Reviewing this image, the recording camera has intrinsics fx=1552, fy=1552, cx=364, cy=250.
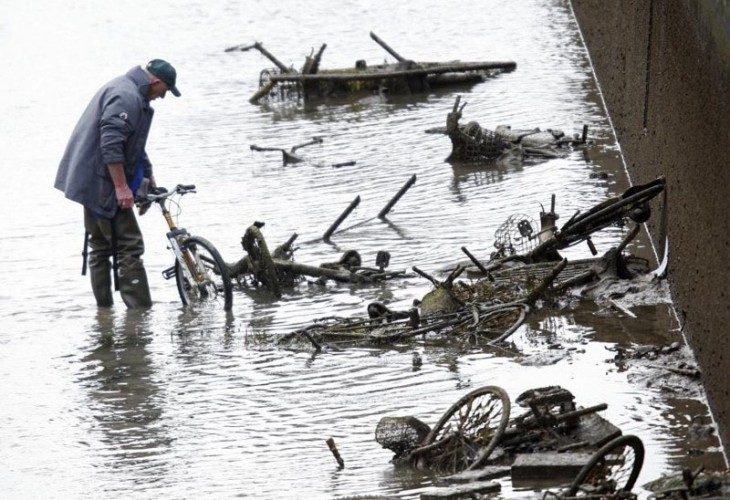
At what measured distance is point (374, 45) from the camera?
1097 inches

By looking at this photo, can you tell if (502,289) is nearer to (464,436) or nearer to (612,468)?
(464,436)

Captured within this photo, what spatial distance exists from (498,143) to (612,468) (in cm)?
1001

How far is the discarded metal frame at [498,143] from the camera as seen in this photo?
55.4ft

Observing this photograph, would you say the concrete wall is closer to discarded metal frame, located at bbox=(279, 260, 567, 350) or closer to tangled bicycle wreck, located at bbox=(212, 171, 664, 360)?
tangled bicycle wreck, located at bbox=(212, 171, 664, 360)

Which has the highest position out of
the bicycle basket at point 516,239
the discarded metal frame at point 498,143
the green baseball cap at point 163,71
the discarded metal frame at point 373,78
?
the green baseball cap at point 163,71

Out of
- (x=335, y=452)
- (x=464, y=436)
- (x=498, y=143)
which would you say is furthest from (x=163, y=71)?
(x=498, y=143)

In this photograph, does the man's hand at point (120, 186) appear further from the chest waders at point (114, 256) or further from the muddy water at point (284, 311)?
the muddy water at point (284, 311)

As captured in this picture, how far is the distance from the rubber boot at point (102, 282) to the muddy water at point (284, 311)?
18cm

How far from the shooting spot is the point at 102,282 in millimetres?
12875

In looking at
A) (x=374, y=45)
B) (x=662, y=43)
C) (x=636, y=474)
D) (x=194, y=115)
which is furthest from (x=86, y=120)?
(x=374, y=45)

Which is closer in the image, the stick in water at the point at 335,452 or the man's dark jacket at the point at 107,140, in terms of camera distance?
the stick in water at the point at 335,452

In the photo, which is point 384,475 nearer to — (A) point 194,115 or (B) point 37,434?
(B) point 37,434

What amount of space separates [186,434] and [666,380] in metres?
2.85

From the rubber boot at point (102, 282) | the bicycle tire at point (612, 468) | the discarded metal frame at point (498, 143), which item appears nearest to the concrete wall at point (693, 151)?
the bicycle tire at point (612, 468)
